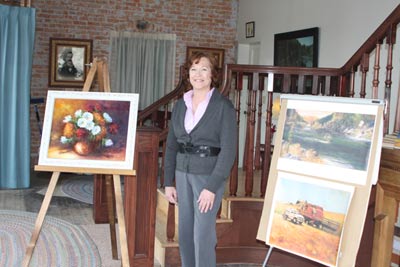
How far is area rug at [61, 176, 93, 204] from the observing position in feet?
19.3

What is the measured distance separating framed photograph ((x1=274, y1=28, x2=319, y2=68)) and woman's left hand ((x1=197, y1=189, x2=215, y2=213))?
13.1 feet

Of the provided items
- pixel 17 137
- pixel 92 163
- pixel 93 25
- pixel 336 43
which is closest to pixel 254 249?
pixel 92 163

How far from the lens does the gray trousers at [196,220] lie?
9.04 ft

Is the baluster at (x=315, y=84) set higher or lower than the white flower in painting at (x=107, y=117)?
higher

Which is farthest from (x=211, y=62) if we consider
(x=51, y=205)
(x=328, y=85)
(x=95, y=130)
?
(x=51, y=205)

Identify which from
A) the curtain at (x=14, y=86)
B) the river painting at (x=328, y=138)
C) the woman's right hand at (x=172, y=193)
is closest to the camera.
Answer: the river painting at (x=328, y=138)

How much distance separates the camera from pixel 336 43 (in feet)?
19.3

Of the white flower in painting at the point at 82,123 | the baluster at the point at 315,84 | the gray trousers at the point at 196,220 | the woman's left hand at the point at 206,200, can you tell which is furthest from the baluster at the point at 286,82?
the white flower in painting at the point at 82,123

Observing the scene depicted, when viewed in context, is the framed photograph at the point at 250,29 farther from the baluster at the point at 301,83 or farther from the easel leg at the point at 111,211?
the easel leg at the point at 111,211

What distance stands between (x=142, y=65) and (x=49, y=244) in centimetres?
450

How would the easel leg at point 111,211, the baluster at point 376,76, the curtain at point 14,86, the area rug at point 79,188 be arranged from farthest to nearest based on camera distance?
the curtain at point 14,86 → the area rug at point 79,188 → the easel leg at point 111,211 → the baluster at point 376,76

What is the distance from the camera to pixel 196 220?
9.16 feet

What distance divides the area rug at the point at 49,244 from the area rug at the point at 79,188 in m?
0.92

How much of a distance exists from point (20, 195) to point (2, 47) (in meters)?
1.76
